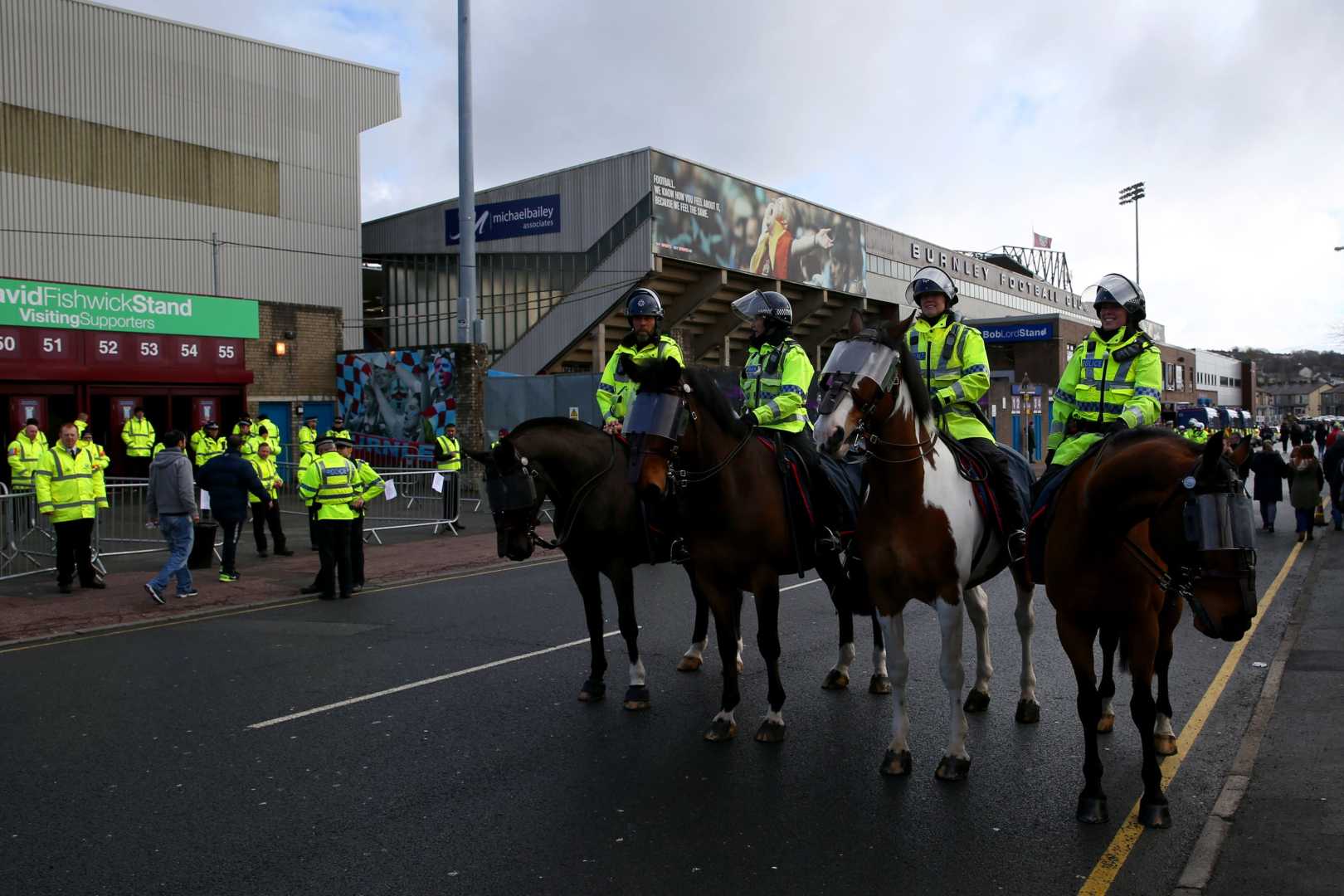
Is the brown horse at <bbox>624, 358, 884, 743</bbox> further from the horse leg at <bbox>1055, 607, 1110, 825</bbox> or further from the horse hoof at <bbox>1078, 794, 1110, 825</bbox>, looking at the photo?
the horse hoof at <bbox>1078, 794, 1110, 825</bbox>

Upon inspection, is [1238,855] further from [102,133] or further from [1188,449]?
[102,133]

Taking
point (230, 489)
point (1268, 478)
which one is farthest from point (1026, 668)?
point (1268, 478)

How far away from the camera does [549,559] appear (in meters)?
15.3

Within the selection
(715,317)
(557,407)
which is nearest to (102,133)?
(557,407)

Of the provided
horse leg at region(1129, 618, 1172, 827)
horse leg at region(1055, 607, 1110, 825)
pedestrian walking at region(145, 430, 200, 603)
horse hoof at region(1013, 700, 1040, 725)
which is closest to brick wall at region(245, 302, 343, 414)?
pedestrian walking at region(145, 430, 200, 603)

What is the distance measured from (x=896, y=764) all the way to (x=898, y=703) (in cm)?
32

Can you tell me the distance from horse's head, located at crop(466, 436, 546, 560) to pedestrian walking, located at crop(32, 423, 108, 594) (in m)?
7.72

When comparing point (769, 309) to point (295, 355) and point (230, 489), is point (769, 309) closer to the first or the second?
point (230, 489)

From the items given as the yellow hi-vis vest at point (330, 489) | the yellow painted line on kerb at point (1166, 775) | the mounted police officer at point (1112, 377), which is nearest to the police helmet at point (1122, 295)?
the mounted police officer at point (1112, 377)

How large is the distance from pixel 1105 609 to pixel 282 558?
13176 millimetres

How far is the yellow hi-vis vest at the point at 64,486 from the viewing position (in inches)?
473

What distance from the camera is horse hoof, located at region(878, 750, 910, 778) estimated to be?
547 centimetres

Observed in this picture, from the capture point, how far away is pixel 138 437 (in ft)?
72.5

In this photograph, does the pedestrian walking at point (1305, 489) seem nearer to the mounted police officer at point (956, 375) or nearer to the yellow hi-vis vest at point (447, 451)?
the mounted police officer at point (956, 375)
